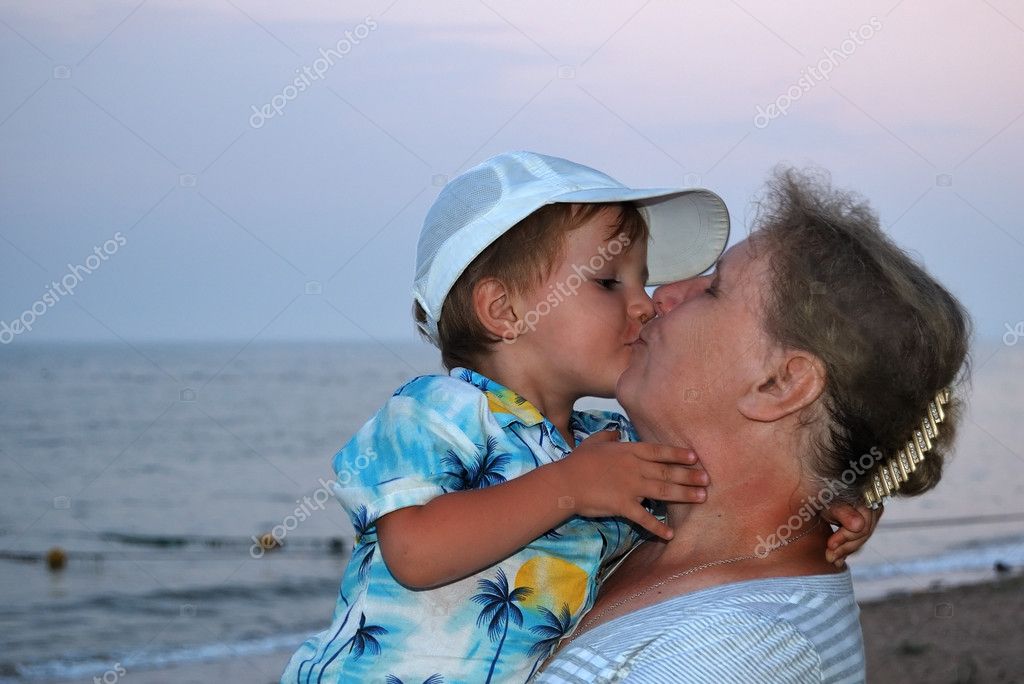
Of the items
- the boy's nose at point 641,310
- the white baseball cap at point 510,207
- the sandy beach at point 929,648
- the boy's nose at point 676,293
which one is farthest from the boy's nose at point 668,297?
the sandy beach at point 929,648

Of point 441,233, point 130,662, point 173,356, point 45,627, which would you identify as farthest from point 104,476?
point 173,356

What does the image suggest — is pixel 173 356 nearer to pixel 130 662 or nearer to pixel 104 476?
pixel 104 476

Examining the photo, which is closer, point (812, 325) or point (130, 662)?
point (812, 325)

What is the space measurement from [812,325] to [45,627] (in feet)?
33.3

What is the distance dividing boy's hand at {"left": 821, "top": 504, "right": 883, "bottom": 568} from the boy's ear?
960 millimetres

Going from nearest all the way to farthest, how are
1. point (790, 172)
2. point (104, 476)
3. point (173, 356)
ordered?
point (790, 172)
point (104, 476)
point (173, 356)

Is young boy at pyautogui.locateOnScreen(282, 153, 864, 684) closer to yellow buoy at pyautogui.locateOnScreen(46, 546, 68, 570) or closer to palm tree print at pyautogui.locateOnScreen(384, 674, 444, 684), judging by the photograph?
palm tree print at pyautogui.locateOnScreen(384, 674, 444, 684)

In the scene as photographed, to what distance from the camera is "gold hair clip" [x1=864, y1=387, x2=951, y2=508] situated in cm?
215

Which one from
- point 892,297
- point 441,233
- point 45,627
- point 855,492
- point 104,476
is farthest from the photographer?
point 104,476

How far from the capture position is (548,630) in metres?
2.35

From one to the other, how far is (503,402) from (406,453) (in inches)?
14.9

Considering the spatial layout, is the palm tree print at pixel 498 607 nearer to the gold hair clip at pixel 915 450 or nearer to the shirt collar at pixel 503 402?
the shirt collar at pixel 503 402

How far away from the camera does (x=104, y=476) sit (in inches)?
865

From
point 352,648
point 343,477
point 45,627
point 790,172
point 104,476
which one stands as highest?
point 790,172
